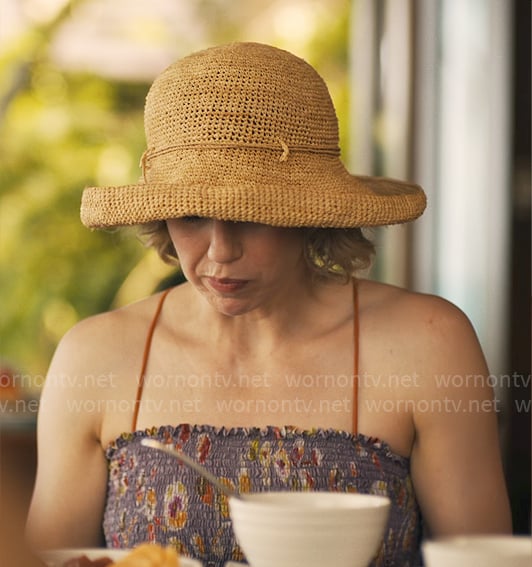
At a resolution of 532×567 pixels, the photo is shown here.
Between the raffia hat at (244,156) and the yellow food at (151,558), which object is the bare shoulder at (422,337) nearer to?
the raffia hat at (244,156)

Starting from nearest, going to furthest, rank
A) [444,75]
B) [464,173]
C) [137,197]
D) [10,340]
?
[137,197] → [464,173] → [444,75] → [10,340]

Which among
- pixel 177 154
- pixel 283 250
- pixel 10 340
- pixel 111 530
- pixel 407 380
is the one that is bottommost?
pixel 10 340

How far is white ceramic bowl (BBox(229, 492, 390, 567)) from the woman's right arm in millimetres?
714

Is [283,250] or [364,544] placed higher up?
[283,250]

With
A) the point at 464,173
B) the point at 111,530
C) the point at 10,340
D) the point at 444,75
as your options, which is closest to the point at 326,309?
the point at 111,530

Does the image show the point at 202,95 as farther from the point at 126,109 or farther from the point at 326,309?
the point at 126,109

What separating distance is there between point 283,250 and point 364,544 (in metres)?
0.62

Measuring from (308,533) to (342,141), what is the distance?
442 centimetres

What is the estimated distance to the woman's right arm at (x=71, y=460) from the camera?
1617 mm

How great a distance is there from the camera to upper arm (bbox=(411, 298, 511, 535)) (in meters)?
1.56

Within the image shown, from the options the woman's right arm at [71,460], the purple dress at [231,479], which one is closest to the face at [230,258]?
the purple dress at [231,479]

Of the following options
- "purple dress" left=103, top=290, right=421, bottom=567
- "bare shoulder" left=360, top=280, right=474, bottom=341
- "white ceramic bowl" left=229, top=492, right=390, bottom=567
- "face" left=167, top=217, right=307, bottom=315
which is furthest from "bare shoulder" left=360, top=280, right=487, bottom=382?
"white ceramic bowl" left=229, top=492, right=390, bottom=567

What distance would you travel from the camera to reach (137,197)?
140 centimetres

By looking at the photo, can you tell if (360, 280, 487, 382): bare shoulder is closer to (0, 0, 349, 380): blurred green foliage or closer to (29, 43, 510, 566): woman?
(29, 43, 510, 566): woman
